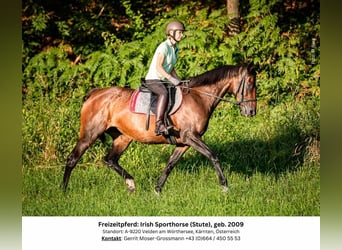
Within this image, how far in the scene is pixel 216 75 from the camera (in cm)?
1141

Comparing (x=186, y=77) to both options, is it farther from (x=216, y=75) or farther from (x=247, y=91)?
(x=247, y=91)

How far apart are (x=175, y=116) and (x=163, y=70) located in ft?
2.17

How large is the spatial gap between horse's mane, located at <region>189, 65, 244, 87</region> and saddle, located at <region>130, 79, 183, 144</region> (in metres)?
0.28

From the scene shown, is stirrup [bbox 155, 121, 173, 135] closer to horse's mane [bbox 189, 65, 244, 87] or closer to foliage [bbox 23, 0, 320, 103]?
horse's mane [bbox 189, 65, 244, 87]

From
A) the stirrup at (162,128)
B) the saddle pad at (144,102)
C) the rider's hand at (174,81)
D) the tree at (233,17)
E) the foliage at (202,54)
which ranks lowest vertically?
the stirrup at (162,128)

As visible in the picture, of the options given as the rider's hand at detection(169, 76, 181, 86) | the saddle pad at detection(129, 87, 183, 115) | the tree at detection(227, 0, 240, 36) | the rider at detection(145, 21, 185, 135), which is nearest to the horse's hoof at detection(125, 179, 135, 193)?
the rider at detection(145, 21, 185, 135)

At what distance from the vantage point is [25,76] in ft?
40.9

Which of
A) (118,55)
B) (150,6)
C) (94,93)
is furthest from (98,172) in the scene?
(150,6)

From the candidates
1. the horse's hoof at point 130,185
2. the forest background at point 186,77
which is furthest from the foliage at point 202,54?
the horse's hoof at point 130,185

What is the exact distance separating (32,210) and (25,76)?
225 cm

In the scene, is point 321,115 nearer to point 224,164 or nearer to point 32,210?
point 224,164

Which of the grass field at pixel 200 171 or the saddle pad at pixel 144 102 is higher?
the saddle pad at pixel 144 102

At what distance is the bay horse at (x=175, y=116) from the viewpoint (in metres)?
11.3

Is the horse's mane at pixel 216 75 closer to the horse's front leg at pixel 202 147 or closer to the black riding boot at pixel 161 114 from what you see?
the black riding boot at pixel 161 114
